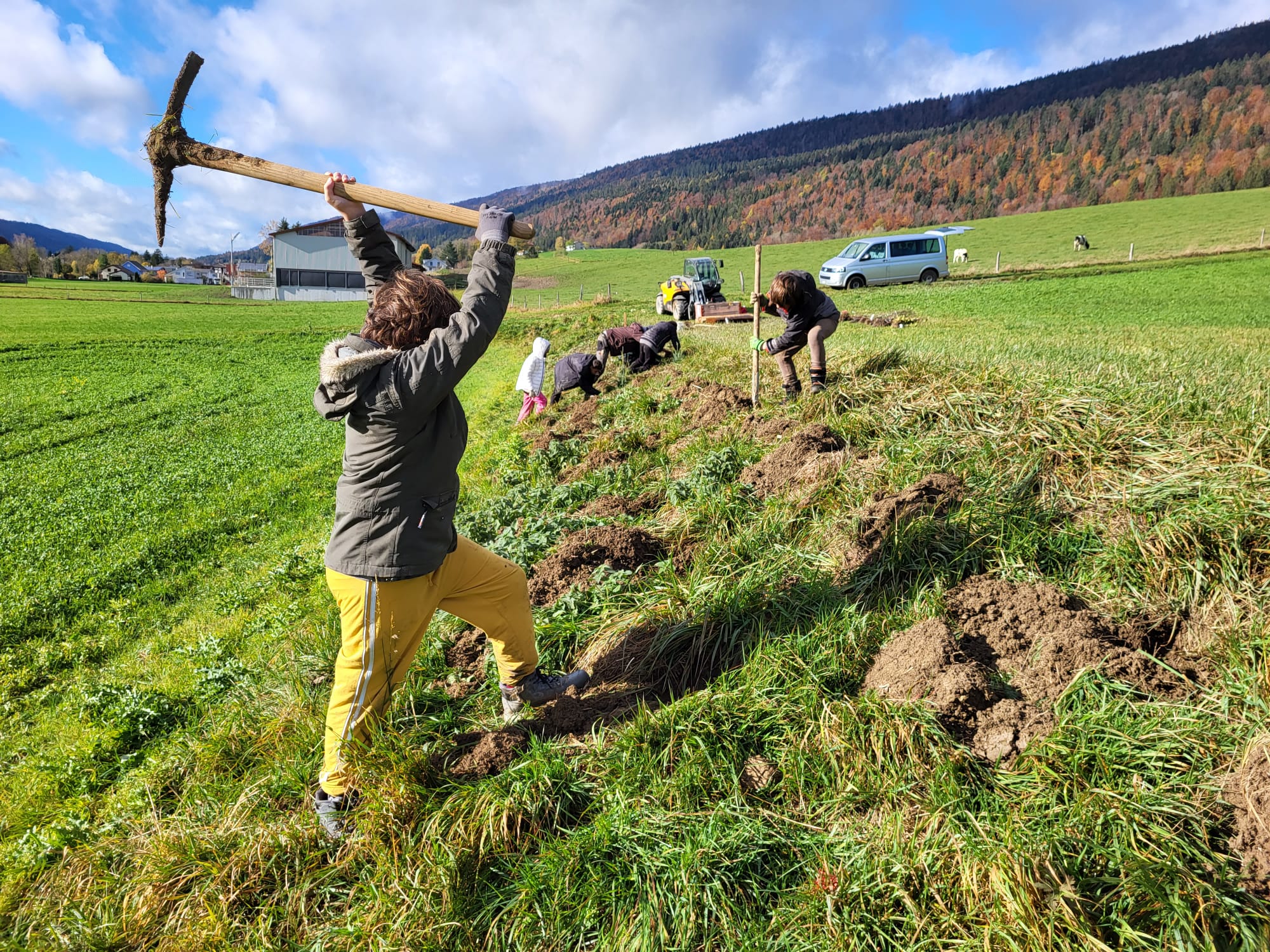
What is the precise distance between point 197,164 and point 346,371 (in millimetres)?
2517

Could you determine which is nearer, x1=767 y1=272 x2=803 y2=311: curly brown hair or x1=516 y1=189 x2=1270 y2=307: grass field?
x1=767 y1=272 x2=803 y2=311: curly brown hair

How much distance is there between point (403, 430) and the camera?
8.38 feet

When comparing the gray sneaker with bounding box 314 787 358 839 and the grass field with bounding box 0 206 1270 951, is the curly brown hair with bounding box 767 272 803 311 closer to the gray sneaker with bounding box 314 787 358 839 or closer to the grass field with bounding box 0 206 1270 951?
the grass field with bounding box 0 206 1270 951

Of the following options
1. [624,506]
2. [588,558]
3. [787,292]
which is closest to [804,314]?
[787,292]

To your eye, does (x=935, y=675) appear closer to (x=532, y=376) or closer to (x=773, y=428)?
(x=773, y=428)

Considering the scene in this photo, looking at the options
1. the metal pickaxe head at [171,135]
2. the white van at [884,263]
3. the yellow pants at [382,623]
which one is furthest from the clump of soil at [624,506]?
the white van at [884,263]

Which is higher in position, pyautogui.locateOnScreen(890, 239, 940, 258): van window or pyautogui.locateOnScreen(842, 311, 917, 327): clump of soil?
pyautogui.locateOnScreen(890, 239, 940, 258): van window

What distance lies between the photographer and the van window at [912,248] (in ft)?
95.2

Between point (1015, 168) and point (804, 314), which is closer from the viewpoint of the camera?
point (804, 314)

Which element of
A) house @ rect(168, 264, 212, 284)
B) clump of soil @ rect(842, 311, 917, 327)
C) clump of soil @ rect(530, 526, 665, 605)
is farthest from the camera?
house @ rect(168, 264, 212, 284)

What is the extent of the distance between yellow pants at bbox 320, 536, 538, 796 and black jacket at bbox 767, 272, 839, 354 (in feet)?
15.3

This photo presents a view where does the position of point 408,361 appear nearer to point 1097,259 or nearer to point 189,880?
point 189,880

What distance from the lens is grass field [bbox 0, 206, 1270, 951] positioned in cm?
221

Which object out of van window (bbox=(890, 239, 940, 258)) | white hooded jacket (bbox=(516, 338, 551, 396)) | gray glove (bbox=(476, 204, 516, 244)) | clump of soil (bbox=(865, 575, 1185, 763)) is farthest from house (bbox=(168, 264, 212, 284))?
clump of soil (bbox=(865, 575, 1185, 763))
